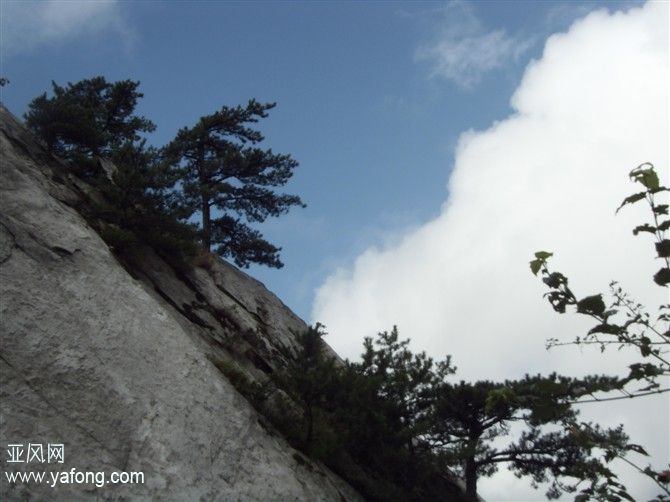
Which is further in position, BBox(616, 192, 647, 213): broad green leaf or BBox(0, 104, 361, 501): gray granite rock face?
BBox(0, 104, 361, 501): gray granite rock face

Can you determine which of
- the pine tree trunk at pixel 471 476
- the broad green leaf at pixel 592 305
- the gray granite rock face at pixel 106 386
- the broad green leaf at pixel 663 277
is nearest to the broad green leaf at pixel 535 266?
the broad green leaf at pixel 592 305

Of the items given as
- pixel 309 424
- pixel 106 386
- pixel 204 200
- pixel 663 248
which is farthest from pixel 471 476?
pixel 663 248

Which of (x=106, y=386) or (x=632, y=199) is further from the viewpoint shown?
(x=106, y=386)

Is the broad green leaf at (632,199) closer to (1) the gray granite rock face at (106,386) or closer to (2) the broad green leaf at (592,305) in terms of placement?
(2) the broad green leaf at (592,305)

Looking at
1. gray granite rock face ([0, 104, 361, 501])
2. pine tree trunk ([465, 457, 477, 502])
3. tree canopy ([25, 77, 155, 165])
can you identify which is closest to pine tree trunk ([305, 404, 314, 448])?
gray granite rock face ([0, 104, 361, 501])

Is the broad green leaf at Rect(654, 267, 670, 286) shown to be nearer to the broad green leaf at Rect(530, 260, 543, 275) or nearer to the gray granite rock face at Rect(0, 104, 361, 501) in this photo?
the broad green leaf at Rect(530, 260, 543, 275)

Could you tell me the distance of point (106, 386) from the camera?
13.3m

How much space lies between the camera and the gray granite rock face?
1210 centimetres

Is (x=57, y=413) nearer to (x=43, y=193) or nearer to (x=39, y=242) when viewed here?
(x=39, y=242)

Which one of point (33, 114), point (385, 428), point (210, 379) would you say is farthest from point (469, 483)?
point (33, 114)

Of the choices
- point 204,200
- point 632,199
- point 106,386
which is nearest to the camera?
point 632,199

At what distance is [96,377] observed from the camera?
13.3 meters

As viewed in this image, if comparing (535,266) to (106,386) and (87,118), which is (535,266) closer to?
(106,386)

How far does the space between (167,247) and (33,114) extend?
685 centimetres
